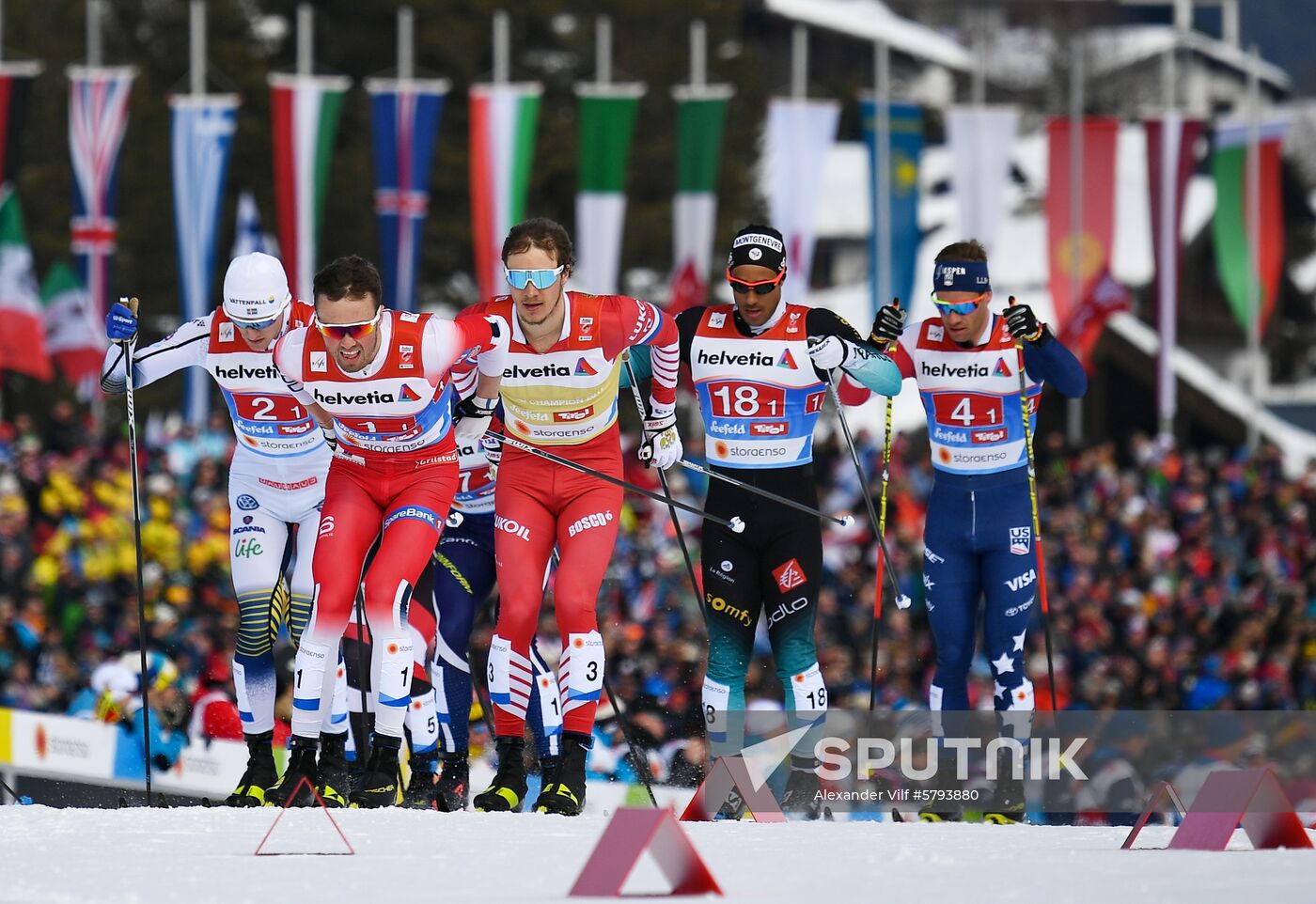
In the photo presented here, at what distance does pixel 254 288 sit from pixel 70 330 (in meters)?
15.7

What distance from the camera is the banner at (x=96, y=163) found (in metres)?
25.3

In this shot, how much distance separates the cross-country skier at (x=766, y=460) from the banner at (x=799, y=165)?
16.8 m

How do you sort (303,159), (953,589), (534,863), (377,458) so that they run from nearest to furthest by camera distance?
(534,863) < (377,458) < (953,589) < (303,159)

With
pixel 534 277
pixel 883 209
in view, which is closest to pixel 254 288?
pixel 534 277

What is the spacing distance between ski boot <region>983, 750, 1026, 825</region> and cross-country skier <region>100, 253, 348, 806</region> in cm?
283

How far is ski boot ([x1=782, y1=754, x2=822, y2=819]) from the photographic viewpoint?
30.8 feet

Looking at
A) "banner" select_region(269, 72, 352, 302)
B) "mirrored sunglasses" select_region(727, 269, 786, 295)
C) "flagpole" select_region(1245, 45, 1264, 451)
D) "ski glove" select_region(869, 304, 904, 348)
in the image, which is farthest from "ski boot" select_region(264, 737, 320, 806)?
Answer: "flagpole" select_region(1245, 45, 1264, 451)

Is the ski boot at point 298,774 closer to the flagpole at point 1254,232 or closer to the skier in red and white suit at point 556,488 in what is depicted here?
the skier in red and white suit at point 556,488

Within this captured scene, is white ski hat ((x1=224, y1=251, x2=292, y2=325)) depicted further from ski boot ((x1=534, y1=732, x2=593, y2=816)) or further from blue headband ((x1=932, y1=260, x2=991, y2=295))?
blue headband ((x1=932, y1=260, x2=991, y2=295))

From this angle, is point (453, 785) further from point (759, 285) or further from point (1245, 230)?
point (1245, 230)

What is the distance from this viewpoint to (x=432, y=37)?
35875mm

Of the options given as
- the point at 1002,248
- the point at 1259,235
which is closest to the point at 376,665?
the point at 1259,235

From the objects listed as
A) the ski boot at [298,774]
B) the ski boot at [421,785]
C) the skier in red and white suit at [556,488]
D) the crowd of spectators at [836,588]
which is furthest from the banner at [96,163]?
the ski boot at [298,774]

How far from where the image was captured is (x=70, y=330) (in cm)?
2366
